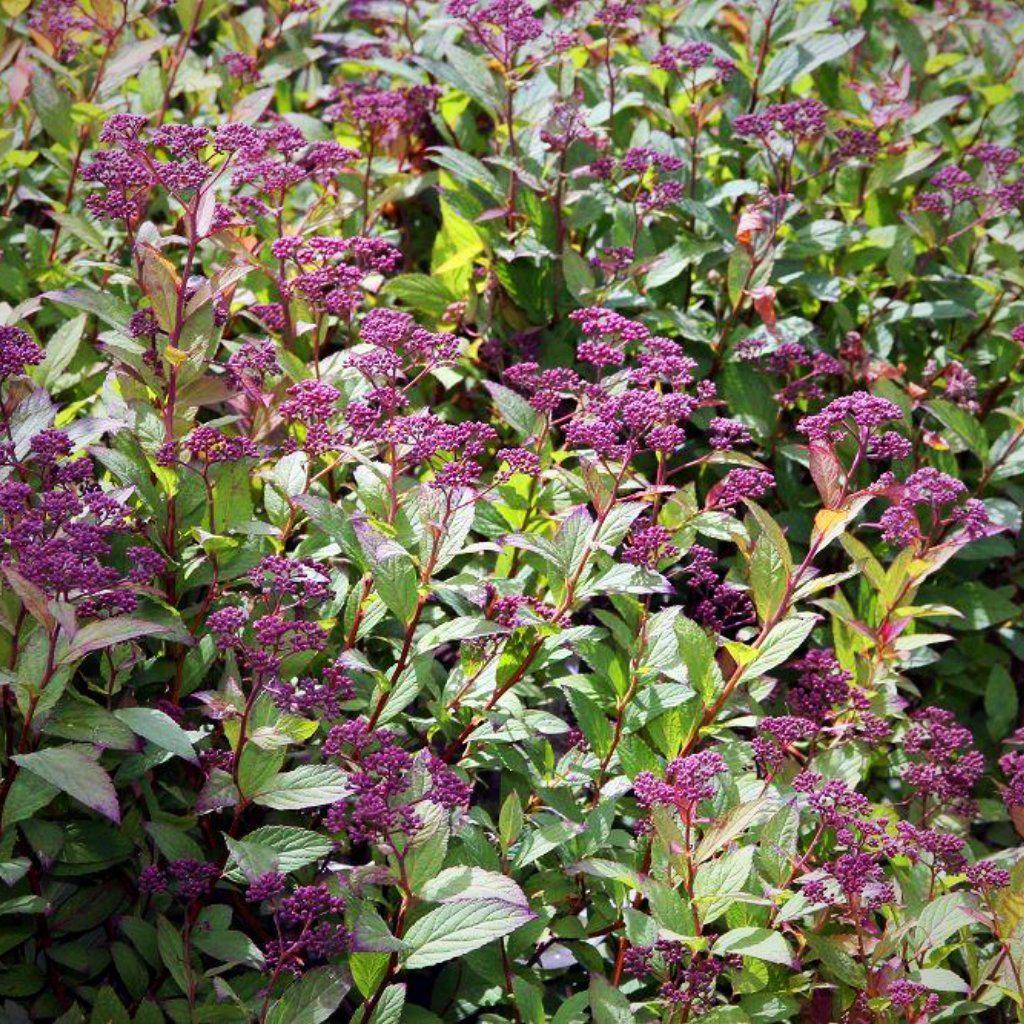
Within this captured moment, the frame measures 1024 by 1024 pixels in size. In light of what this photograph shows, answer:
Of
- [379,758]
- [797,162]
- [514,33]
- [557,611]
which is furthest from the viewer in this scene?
[797,162]

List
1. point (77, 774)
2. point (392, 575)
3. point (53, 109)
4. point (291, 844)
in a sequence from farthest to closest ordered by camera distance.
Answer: point (53, 109), point (392, 575), point (291, 844), point (77, 774)

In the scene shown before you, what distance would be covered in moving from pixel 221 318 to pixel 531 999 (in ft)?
4.59

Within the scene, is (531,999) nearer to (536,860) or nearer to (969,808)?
(536,860)

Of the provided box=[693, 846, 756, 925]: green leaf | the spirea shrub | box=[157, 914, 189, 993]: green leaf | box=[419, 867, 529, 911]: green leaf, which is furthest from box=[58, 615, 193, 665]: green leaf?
box=[693, 846, 756, 925]: green leaf

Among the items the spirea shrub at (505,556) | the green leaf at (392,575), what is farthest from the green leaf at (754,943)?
the green leaf at (392,575)

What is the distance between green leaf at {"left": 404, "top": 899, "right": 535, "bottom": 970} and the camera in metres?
2.05

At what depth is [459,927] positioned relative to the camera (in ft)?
6.84

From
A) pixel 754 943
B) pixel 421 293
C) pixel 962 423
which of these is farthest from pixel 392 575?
pixel 962 423

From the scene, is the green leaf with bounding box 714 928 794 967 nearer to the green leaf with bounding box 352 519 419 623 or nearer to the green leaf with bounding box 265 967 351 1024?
the green leaf with bounding box 265 967 351 1024

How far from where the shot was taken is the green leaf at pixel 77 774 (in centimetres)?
195

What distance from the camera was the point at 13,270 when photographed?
3.12m

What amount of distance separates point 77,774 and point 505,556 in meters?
1.05

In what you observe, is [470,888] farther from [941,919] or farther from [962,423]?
[962,423]

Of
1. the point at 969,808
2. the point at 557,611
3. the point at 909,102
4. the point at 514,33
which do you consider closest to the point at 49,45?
the point at 514,33
